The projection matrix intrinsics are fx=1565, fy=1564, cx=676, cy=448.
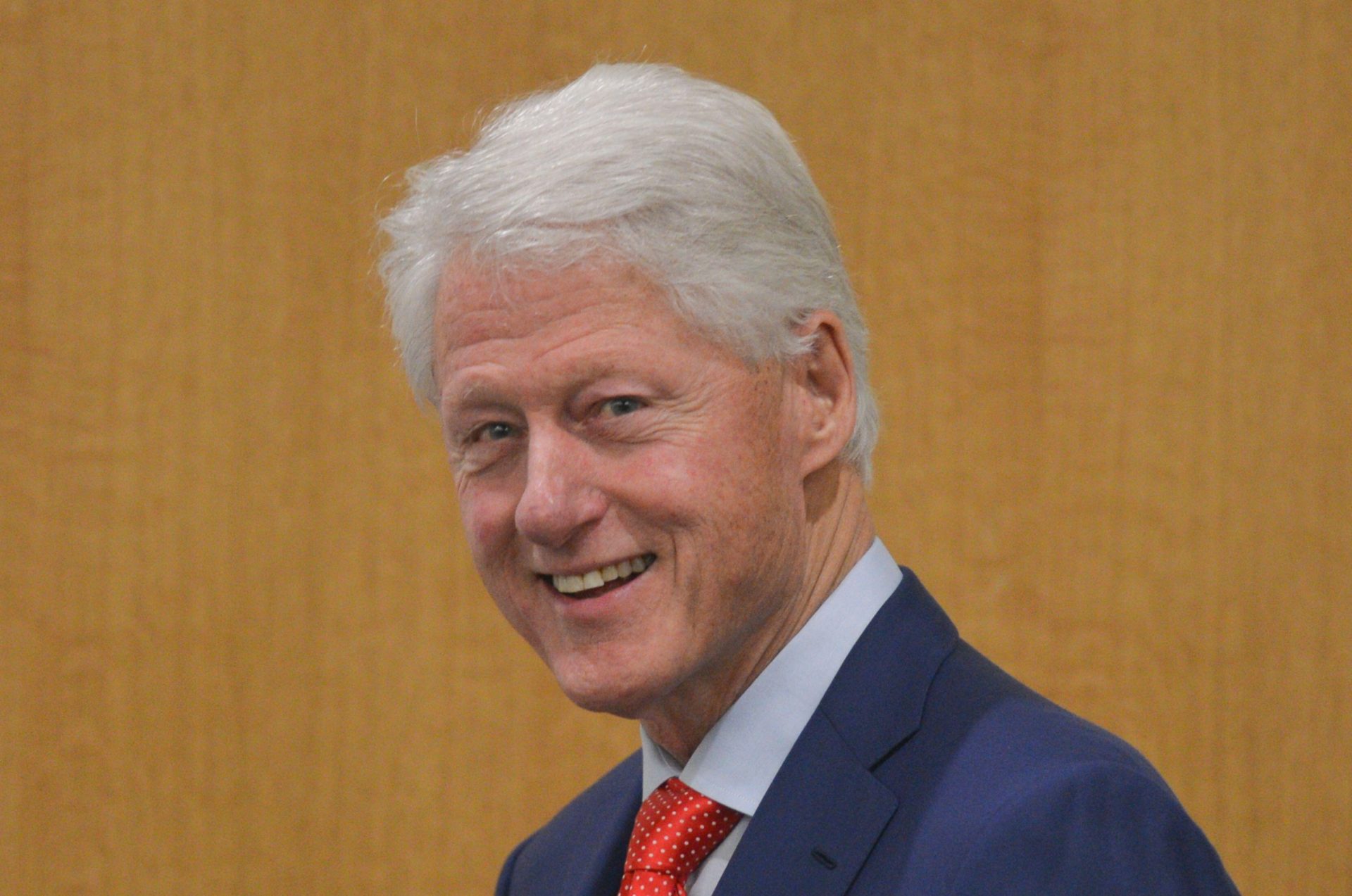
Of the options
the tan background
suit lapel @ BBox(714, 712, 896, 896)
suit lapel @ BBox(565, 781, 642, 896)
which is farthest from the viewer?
the tan background

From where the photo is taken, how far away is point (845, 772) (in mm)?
1324

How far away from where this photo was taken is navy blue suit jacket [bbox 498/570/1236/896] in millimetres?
1146

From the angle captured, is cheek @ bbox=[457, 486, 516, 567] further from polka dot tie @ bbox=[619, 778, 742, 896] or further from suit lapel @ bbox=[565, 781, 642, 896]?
suit lapel @ bbox=[565, 781, 642, 896]

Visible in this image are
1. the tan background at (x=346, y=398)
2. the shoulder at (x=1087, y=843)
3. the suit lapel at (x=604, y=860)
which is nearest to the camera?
the shoulder at (x=1087, y=843)

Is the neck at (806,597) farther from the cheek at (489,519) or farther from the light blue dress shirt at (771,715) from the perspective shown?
the cheek at (489,519)

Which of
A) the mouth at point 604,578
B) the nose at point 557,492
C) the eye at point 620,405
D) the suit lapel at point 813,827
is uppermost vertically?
the eye at point 620,405

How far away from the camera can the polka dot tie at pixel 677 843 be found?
4.57ft

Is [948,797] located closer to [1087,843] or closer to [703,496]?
[1087,843]

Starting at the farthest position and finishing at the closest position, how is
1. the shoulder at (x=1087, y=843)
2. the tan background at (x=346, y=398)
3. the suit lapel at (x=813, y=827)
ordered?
the tan background at (x=346, y=398) < the suit lapel at (x=813, y=827) < the shoulder at (x=1087, y=843)

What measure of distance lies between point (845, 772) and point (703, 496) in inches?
10.4

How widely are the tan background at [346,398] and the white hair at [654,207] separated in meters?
0.90

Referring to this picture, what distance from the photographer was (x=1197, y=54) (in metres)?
2.26

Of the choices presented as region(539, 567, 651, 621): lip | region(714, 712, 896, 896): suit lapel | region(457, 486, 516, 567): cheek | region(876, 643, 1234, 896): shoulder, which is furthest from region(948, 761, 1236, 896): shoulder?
region(457, 486, 516, 567): cheek

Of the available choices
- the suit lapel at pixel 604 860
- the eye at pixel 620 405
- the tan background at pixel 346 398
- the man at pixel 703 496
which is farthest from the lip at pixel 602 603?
the tan background at pixel 346 398
